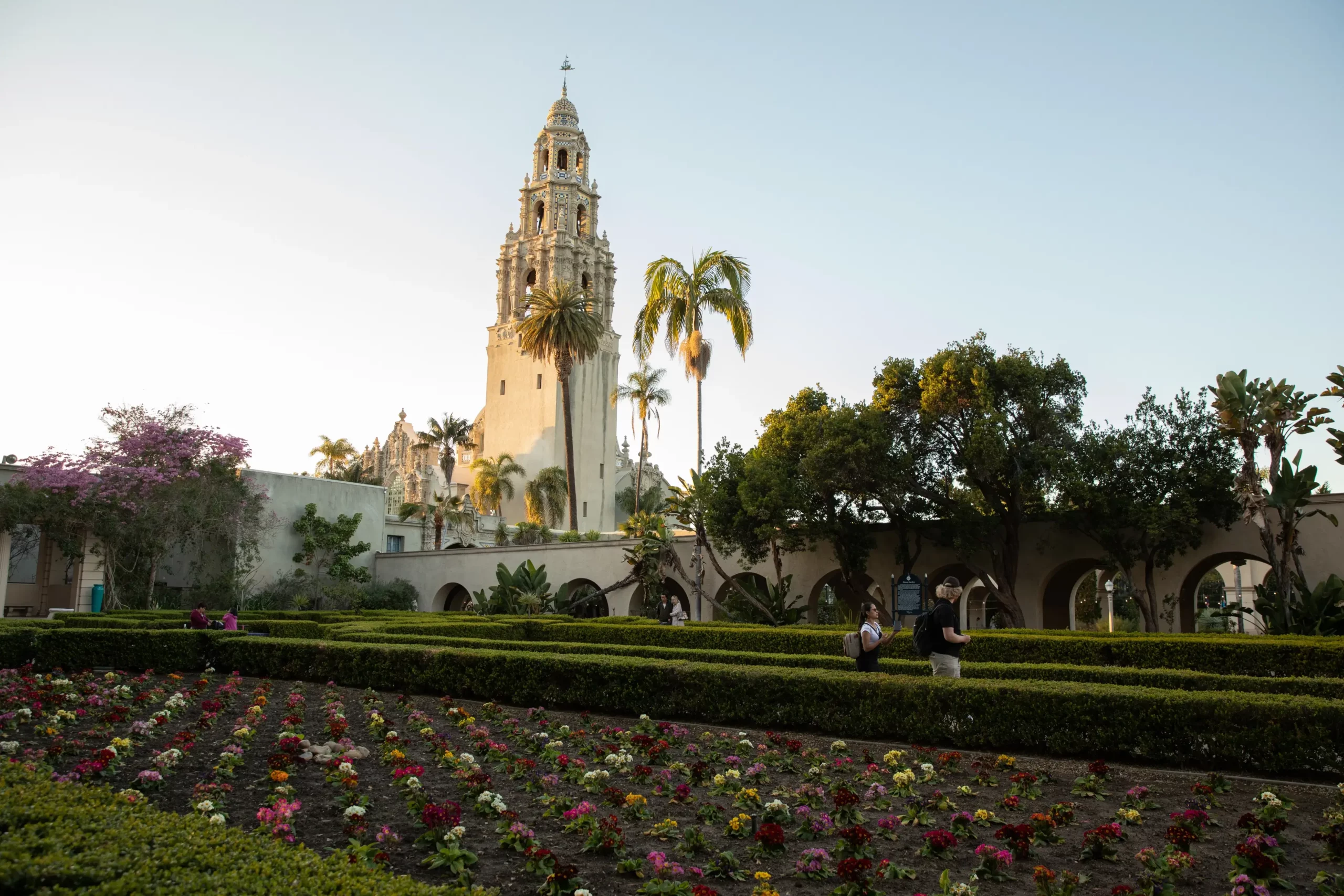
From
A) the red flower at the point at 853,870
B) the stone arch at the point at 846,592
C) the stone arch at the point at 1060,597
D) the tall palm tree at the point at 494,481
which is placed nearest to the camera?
the red flower at the point at 853,870

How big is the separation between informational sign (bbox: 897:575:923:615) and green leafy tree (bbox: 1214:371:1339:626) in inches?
259

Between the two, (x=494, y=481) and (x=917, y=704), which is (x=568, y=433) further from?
(x=917, y=704)

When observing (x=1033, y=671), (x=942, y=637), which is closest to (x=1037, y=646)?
(x=1033, y=671)

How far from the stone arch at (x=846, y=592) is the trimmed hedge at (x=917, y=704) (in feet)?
48.9

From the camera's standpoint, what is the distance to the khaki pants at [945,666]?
360 inches

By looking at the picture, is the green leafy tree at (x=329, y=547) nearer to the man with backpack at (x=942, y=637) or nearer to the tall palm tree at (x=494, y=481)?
the tall palm tree at (x=494, y=481)

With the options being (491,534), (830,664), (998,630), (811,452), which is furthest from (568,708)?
(491,534)

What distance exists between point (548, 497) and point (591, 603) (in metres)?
20.5

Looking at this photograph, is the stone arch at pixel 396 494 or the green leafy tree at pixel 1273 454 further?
the stone arch at pixel 396 494

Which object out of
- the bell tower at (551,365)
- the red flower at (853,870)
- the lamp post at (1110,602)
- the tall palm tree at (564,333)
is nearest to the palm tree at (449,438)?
the bell tower at (551,365)

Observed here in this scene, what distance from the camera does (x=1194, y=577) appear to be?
845 inches

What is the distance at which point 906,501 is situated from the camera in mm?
23266

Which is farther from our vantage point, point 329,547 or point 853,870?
point 329,547

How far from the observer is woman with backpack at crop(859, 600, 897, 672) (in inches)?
388
